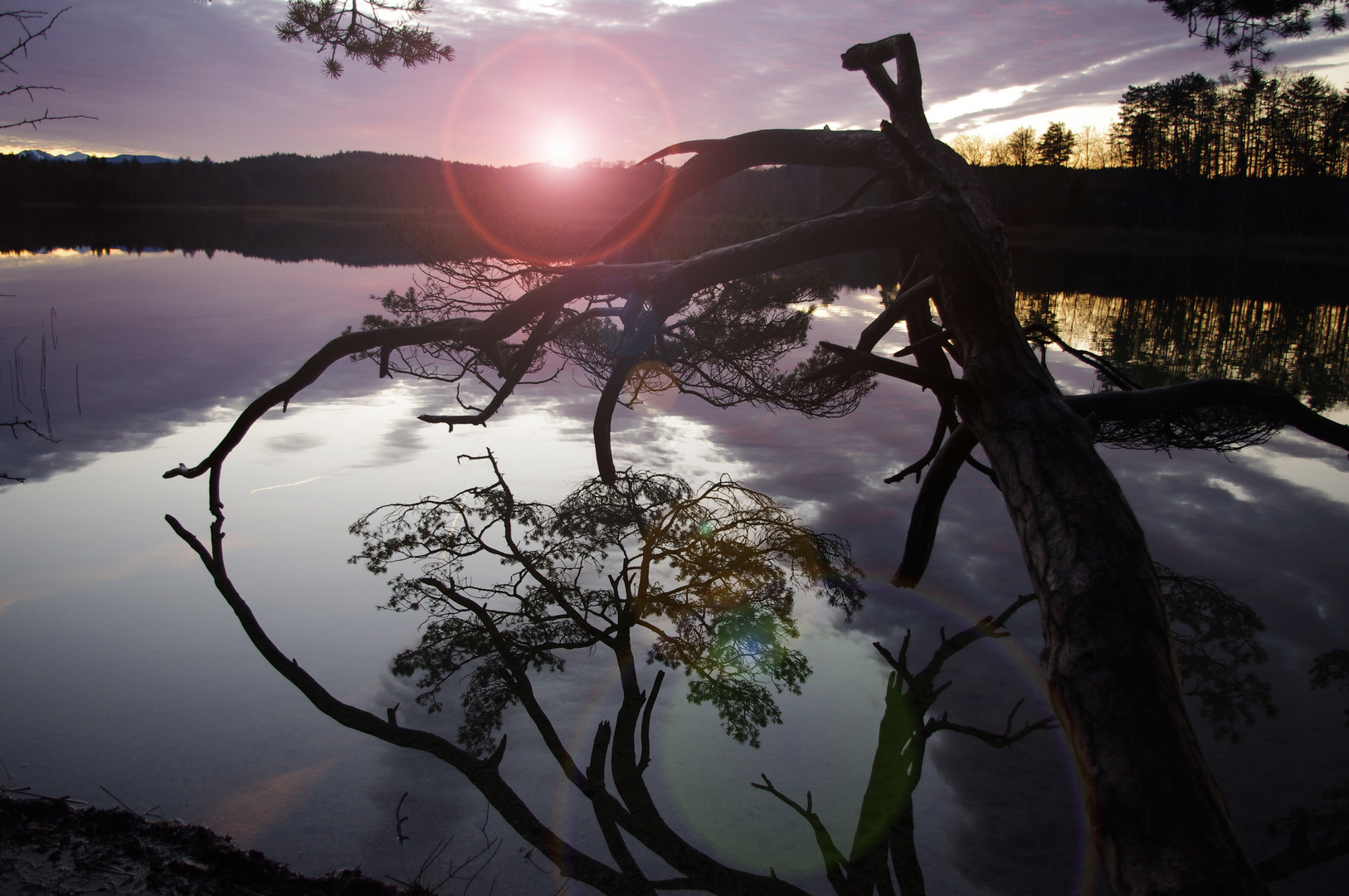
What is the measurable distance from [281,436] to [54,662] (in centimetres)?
372

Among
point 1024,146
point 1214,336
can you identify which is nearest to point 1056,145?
point 1024,146

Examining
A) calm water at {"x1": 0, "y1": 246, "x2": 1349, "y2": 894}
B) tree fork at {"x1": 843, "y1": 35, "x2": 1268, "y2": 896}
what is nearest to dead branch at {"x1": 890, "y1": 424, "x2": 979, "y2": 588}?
tree fork at {"x1": 843, "y1": 35, "x2": 1268, "y2": 896}

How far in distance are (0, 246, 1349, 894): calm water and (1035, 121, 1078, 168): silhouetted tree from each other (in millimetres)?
42282

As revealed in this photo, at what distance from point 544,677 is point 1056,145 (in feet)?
168

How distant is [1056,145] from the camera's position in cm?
4262

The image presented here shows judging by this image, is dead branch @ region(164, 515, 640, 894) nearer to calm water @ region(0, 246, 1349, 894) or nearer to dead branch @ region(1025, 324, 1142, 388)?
calm water @ region(0, 246, 1349, 894)

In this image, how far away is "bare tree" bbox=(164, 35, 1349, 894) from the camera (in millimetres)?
903

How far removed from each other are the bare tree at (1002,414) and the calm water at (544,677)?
0.24 metres

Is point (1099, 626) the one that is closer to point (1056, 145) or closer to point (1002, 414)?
point (1002, 414)

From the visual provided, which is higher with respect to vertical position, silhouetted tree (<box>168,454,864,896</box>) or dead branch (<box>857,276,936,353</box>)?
dead branch (<box>857,276,936,353</box>)

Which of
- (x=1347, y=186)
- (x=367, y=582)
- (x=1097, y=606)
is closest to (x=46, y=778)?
(x=367, y=582)

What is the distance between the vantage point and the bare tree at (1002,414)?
0.90m

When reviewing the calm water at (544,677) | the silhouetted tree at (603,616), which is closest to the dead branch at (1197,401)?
the calm water at (544,677)

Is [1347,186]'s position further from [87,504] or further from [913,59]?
[87,504]
